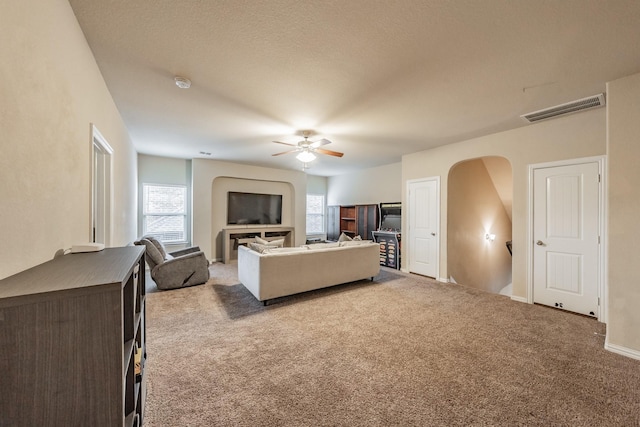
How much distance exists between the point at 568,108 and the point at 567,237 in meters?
1.64

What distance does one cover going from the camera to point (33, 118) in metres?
1.17

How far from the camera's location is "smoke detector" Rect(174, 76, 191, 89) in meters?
2.42

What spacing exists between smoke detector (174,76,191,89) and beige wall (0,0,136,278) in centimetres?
64

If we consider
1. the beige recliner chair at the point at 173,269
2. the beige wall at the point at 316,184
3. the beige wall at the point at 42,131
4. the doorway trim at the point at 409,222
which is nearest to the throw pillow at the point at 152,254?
the beige recliner chair at the point at 173,269

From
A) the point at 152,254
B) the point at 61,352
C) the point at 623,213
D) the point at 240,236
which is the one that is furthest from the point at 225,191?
the point at 623,213

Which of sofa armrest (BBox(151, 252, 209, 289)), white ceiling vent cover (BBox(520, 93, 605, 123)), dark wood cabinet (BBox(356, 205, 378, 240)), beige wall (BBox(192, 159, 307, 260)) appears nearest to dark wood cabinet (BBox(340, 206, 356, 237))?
dark wood cabinet (BBox(356, 205, 378, 240))

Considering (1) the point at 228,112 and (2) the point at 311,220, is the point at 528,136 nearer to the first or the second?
(1) the point at 228,112

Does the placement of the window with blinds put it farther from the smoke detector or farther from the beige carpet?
→ the smoke detector

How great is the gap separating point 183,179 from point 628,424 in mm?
7541

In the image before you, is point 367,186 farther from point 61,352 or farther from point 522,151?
point 61,352

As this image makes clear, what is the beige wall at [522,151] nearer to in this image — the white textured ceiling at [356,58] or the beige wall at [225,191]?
the white textured ceiling at [356,58]

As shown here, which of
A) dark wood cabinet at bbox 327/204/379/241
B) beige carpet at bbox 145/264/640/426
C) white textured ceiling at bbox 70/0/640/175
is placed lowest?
beige carpet at bbox 145/264/640/426

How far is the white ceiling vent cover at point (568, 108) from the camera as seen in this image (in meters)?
2.77

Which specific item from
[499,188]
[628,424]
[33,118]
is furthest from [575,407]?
[499,188]
